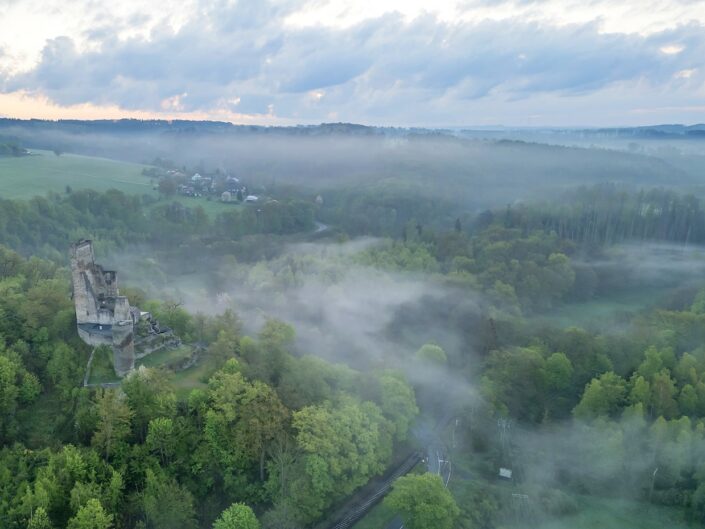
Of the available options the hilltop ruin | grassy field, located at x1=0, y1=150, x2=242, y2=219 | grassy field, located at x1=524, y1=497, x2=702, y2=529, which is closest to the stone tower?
the hilltop ruin

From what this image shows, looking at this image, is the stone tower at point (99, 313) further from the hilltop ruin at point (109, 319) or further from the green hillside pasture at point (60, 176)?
the green hillside pasture at point (60, 176)

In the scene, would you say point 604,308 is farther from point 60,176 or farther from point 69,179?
point 60,176

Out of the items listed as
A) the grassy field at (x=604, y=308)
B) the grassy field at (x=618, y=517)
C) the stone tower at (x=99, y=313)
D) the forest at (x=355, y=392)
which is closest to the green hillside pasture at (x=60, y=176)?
the forest at (x=355, y=392)

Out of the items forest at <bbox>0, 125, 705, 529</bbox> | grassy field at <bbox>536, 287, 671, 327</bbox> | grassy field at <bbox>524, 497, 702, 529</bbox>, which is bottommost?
grassy field at <bbox>524, 497, 702, 529</bbox>

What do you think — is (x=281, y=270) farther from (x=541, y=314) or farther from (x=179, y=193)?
(x=179, y=193)

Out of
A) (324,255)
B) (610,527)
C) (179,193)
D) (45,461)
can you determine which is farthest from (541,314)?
(179,193)

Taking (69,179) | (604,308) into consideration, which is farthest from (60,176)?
(604,308)

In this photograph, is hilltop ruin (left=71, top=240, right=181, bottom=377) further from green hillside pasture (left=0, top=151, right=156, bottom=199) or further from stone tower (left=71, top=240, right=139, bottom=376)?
green hillside pasture (left=0, top=151, right=156, bottom=199)

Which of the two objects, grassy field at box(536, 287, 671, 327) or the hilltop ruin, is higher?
the hilltop ruin
